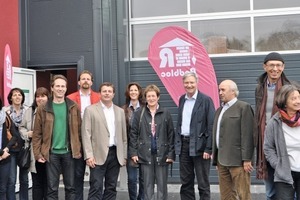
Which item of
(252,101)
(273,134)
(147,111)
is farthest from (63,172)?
(252,101)

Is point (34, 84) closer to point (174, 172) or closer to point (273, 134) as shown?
point (174, 172)

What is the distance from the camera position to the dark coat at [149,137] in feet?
19.2

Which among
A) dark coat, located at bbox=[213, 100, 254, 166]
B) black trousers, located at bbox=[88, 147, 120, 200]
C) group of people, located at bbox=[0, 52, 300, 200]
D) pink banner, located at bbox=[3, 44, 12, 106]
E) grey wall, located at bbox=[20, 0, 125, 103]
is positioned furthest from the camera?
grey wall, located at bbox=[20, 0, 125, 103]

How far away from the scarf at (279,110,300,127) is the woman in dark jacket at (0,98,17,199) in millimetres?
3591

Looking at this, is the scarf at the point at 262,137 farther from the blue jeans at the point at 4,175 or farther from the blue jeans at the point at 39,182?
the blue jeans at the point at 4,175

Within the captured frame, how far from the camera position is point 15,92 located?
6.39 m

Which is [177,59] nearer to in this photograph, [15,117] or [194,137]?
[194,137]

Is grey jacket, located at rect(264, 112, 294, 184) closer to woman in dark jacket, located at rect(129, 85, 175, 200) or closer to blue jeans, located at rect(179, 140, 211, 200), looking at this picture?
blue jeans, located at rect(179, 140, 211, 200)

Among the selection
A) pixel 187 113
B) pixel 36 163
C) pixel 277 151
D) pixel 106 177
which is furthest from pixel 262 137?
pixel 36 163

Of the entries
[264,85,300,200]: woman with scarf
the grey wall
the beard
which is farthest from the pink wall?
[264,85,300,200]: woman with scarf

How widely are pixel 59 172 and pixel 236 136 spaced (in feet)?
8.05

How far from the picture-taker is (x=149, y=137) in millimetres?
5871

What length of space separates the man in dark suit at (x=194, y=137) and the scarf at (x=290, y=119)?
148 cm

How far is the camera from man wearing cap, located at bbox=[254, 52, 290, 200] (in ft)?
16.0
